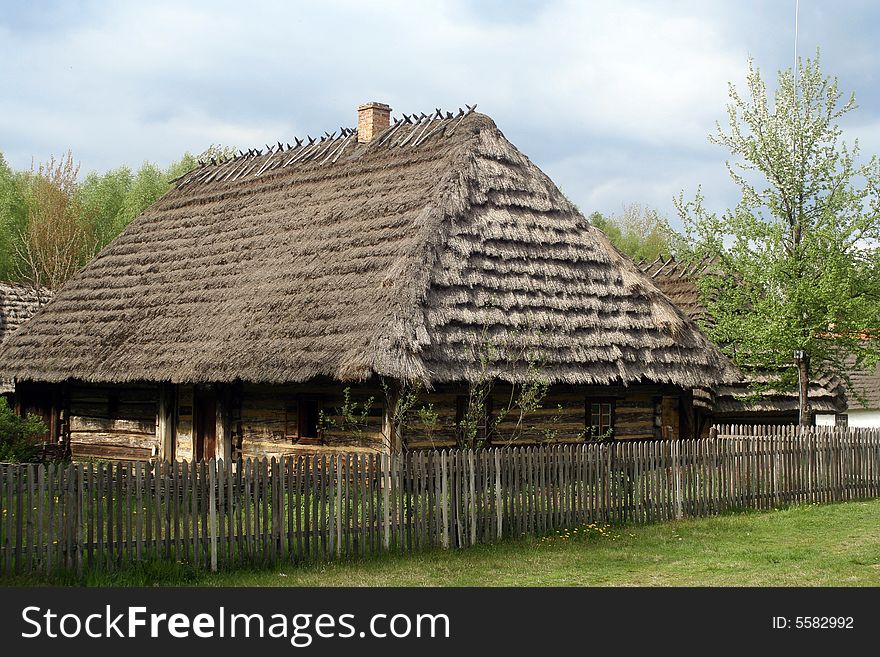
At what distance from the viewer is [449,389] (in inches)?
680

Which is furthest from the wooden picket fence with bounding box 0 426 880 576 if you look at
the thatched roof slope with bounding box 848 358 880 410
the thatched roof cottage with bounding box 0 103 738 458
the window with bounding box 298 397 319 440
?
the thatched roof slope with bounding box 848 358 880 410

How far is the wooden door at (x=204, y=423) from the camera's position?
2016cm

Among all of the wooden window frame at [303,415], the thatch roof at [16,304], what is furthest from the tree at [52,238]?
the wooden window frame at [303,415]

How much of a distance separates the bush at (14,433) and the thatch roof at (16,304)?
11.5 m

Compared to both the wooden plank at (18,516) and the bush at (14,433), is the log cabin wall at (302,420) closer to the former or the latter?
the bush at (14,433)

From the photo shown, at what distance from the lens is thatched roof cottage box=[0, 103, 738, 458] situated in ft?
53.6

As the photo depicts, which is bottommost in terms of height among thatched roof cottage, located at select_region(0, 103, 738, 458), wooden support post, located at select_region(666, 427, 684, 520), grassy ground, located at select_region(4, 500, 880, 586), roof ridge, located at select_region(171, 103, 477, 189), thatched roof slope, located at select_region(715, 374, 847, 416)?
grassy ground, located at select_region(4, 500, 880, 586)

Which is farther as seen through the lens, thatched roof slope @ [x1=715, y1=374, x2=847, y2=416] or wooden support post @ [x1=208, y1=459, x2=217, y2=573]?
thatched roof slope @ [x1=715, y1=374, x2=847, y2=416]

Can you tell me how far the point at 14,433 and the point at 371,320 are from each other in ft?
24.3

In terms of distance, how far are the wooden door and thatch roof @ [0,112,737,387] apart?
161 centimetres

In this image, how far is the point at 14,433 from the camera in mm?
18828

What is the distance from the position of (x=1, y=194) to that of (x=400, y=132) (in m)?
33.1

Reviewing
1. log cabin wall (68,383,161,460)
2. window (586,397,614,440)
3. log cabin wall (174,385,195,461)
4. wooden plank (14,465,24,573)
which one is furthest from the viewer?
log cabin wall (68,383,161,460)

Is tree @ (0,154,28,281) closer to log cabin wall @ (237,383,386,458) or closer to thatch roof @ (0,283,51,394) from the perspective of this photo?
thatch roof @ (0,283,51,394)
